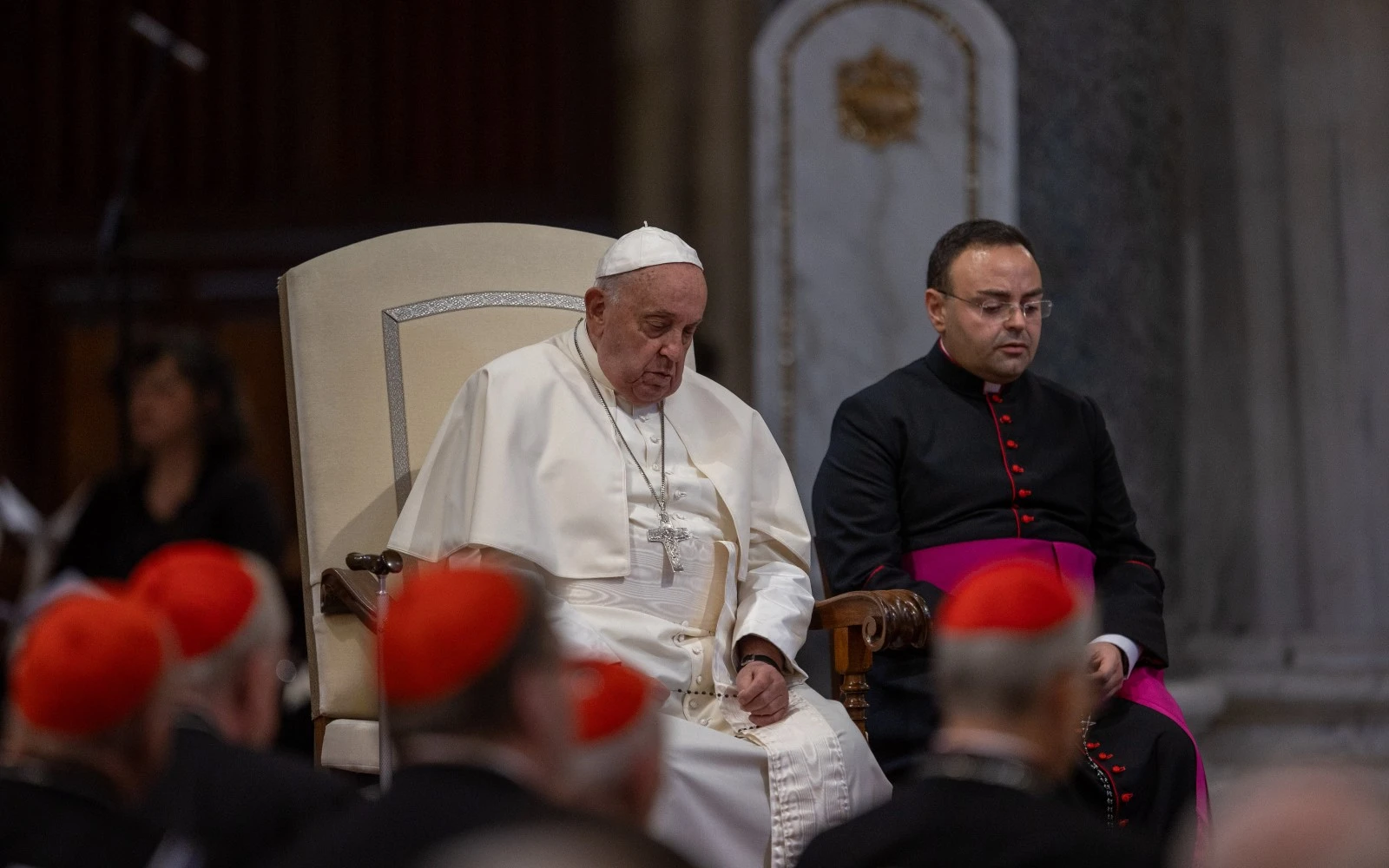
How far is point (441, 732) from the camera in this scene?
191 cm

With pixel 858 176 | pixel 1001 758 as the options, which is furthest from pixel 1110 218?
pixel 1001 758

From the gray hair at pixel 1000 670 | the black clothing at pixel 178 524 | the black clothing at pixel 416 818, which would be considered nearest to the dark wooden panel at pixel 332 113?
the black clothing at pixel 178 524

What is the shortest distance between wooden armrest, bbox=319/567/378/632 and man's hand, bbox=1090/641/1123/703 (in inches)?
60.1

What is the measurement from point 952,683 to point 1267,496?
4.76 m

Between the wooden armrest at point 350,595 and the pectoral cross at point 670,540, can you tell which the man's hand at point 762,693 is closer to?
the pectoral cross at point 670,540

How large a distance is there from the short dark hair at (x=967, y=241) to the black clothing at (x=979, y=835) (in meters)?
2.33

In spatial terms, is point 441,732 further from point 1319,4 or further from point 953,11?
point 1319,4

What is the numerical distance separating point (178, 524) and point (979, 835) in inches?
153

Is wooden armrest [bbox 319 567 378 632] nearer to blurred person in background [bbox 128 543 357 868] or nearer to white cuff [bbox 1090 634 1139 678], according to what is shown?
blurred person in background [bbox 128 543 357 868]

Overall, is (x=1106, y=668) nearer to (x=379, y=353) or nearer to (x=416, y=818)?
(x=379, y=353)

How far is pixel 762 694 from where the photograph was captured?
381 cm

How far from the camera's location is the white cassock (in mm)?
3646

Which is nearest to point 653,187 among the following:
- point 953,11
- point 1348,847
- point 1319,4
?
point 953,11

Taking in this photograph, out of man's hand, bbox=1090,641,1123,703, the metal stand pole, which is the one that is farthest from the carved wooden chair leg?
the metal stand pole
